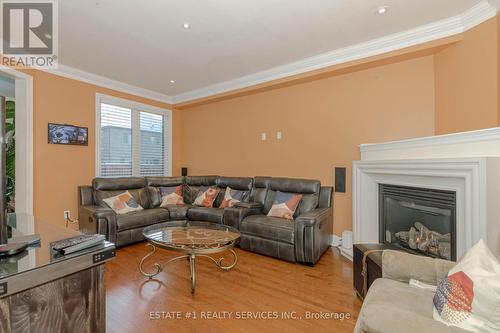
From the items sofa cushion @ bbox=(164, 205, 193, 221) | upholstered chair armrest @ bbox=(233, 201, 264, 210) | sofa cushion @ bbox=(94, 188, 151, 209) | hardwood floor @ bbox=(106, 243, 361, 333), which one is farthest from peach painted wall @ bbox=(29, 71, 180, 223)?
upholstered chair armrest @ bbox=(233, 201, 264, 210)

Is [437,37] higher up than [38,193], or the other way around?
[437,37]

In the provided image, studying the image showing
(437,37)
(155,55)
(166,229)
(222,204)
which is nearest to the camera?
(437,37)

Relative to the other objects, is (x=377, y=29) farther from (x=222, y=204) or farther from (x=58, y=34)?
(x=58, y=34)

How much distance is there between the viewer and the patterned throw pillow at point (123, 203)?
145 inches

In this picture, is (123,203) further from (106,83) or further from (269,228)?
(269,228)

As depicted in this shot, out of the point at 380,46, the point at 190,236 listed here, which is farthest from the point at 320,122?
the point at 190,236

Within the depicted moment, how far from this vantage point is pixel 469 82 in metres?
2.47

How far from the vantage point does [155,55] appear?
3338 mm

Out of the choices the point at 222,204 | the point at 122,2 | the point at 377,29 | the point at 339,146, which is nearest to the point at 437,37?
the point at 377,29

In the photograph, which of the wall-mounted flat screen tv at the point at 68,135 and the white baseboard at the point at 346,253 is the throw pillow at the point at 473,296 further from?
the wall-mounted flat screen tv at the point at 68,135

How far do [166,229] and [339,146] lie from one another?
8.60 feet

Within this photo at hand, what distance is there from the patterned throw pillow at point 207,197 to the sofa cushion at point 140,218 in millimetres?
572

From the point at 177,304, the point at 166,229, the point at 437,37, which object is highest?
the point at 437,37

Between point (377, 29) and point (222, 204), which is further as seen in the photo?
point (222, 204)
